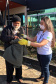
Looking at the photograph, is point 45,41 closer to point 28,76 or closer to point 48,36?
point 48,36

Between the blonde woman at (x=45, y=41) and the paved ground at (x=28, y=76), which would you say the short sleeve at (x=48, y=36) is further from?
the paved ground at (x=28, y=76)

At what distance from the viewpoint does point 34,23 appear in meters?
12.6

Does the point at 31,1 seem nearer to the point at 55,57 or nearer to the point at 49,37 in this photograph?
the point at 55,57

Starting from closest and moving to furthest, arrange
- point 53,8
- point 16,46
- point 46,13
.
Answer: point 16,46 → point 53,8 → point 46,13

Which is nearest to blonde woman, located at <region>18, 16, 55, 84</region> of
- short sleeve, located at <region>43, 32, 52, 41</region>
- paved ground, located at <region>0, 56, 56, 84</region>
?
short sleeve, located at <region>43, 32, 52, 41</region>

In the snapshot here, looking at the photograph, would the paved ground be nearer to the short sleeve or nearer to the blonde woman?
the blonde woman

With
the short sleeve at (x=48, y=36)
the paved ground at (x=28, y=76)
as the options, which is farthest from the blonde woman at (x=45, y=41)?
the paved ground at (x=28, y=76)

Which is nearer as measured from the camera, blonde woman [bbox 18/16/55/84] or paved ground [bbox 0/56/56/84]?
blonde woman [bbox 18/16/55/84]

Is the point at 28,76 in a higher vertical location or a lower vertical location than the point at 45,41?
lower

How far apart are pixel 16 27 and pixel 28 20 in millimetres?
10413

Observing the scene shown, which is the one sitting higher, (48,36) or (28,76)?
(48,36)

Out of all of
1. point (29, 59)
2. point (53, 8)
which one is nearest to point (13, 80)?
point (29, 59)

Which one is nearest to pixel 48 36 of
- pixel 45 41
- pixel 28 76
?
pixel 45 41

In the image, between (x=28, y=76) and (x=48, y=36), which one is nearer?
(x=48, y=36)
